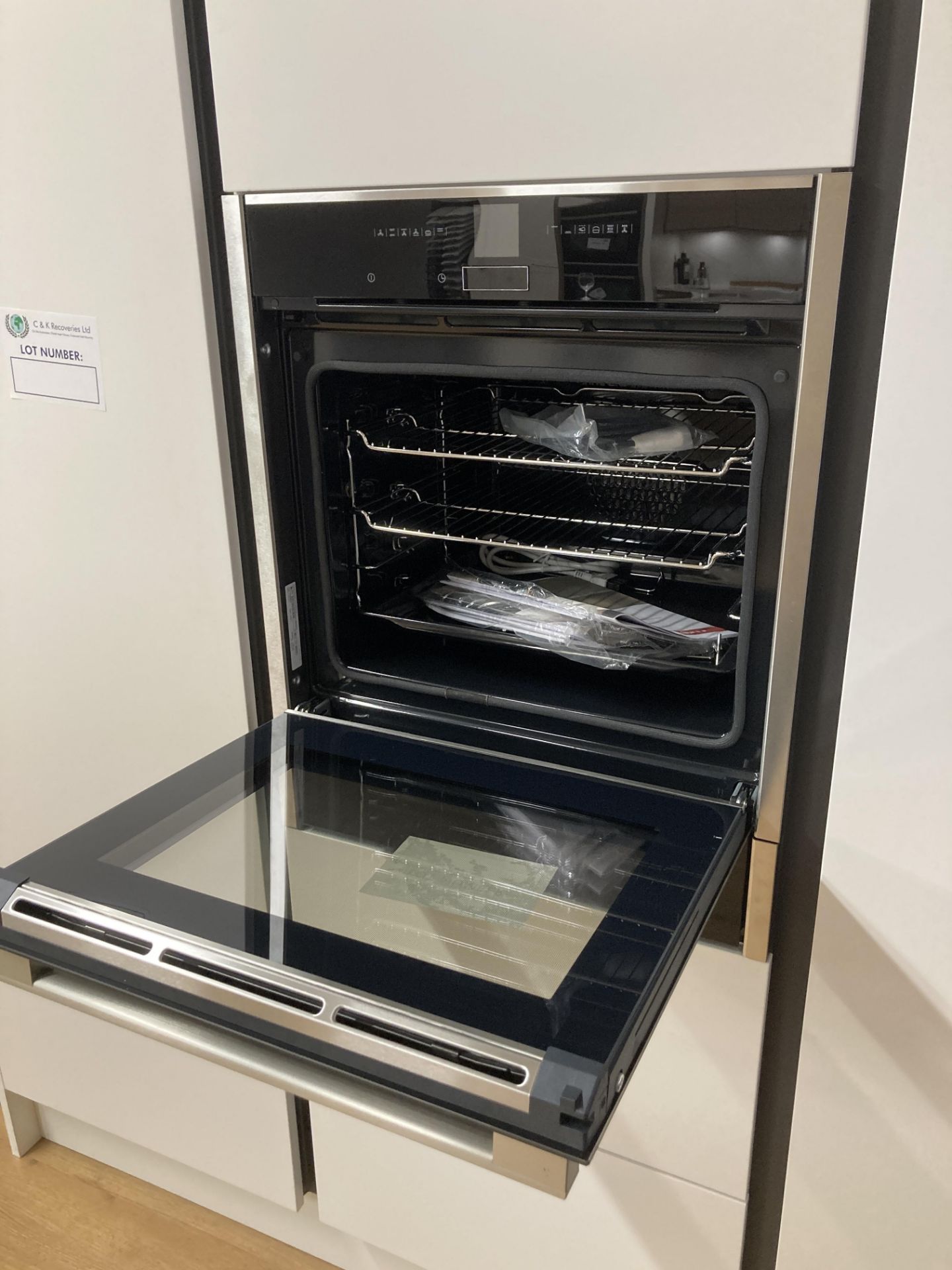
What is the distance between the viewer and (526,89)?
0.87 metres

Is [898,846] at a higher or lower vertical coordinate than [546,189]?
lower

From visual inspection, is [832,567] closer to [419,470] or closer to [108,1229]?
[419,470]

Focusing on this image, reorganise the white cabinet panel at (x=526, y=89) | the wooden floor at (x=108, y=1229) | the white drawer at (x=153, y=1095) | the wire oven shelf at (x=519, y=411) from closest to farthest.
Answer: the white cabinet panel at (x=526, y=89), the wire oven shelf at (x=519, y=411), the white drawer at (x=153, y=1095), the wooden floor at (x=108, y=1229)

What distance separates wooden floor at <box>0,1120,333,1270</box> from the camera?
1.58 m

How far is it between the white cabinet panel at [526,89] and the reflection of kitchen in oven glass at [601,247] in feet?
0.09

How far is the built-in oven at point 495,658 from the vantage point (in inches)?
29.7

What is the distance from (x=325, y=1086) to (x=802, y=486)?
602 mm

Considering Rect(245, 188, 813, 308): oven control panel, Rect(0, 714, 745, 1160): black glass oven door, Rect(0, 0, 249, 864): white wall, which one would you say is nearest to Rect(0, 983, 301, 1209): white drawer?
Rect(0, 0, 249, 864): white wall

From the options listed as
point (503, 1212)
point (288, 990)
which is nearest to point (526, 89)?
point (288, 990)

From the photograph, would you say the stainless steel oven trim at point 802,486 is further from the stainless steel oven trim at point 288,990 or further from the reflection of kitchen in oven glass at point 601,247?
the stainless steel oven trim at point 288,990

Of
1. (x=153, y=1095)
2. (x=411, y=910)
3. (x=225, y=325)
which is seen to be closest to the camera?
(x=411, y=910)

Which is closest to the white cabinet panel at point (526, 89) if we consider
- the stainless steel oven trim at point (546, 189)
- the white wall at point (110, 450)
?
the stainless steel oven trim at point (546, 189)

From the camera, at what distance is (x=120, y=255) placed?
111 cm

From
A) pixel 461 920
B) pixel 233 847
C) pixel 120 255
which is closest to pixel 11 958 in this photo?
pixel 233 847
